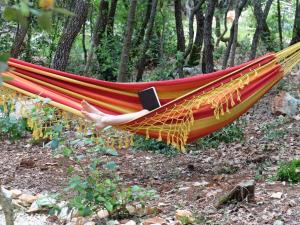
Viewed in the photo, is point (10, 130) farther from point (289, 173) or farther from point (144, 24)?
point (144, 24)

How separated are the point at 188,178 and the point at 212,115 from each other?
44 centimetres

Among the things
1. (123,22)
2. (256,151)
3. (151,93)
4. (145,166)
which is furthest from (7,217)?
(123,22)

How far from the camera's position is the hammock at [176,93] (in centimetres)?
258

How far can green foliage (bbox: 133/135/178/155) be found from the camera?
11.6ft

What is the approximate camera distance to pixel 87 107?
2559mm

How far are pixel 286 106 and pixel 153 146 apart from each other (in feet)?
4.55

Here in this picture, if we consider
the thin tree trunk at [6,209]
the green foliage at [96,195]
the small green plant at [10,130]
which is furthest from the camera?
the small green plant at [10,130]

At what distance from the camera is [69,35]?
4367 mm

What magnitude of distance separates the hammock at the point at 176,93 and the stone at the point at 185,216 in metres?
0.56

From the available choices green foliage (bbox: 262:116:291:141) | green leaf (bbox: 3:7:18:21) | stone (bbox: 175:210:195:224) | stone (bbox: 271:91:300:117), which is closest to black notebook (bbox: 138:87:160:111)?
stone (bbox: 175:210:195:224)

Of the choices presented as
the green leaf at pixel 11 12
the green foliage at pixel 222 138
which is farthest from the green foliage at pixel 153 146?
the green leaf at pixel 11 12

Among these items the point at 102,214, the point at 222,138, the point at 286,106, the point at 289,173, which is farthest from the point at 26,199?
the point at 286,106

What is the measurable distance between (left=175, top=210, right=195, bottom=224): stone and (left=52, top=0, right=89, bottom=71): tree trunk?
8.43ft

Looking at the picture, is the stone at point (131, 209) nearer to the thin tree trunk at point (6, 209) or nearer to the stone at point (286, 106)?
the thin tree trunk at point (6, 209)
